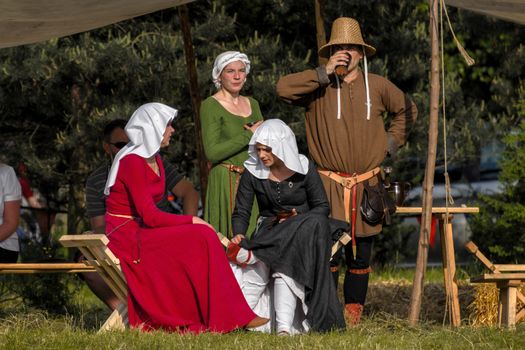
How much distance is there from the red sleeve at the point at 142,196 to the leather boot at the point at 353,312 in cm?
121

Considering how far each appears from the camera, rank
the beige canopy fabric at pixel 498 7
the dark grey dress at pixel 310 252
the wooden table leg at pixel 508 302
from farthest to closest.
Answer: the beige canopy fabric at pixel 498 7 → the wooden table leg at pixel 508 302 → the dark grey dress at pixel 310 252

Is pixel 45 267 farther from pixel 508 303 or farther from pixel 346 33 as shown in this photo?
pixel 508 303

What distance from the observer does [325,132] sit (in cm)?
728

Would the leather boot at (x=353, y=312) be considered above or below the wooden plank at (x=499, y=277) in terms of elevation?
below

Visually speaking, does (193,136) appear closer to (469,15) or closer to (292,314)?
(469,15)

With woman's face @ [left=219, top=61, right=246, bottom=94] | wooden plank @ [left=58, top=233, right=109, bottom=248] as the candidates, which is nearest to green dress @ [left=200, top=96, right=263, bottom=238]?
woman's face @ [left=219, top=61, right=246, bottom=94]

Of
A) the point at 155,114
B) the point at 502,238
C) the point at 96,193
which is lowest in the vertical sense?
the point at 502,238

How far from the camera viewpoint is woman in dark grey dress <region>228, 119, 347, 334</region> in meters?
6.68

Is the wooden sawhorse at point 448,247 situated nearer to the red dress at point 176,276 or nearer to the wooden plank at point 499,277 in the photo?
the wooden plank at point 499,277

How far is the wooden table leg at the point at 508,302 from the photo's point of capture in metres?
6.91

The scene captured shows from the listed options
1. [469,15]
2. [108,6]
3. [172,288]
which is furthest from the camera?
[469,15]

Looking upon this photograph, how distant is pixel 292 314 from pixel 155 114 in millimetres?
1282

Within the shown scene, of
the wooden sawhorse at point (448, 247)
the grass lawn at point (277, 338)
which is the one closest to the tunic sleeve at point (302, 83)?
the wooden sawhorse at point (448, 247)

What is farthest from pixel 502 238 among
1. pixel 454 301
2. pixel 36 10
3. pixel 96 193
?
pixel 36 10
